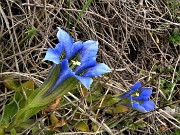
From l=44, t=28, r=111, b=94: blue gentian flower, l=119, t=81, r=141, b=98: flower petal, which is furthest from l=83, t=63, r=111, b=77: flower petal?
l=119, t=81, r=141, b=98: flower petal

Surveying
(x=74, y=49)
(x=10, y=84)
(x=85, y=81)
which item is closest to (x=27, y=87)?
(x=10, y=84)

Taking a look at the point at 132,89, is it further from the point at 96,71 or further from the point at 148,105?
the point at 96,71

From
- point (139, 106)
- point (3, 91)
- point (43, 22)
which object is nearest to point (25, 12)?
point (43, 22)

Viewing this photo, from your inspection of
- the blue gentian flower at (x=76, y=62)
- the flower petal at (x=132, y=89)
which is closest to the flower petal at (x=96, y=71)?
the blue gentian flower at (x=76, y=62)

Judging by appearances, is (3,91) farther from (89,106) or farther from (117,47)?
(117,47)

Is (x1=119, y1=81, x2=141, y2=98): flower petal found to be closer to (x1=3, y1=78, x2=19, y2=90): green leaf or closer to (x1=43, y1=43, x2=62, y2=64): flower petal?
(x1=3, y1=78, x2=19, y2=90): green leaf

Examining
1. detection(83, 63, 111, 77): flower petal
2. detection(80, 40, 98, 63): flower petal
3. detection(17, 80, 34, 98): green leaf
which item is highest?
detection(80, 40, 98, 63): flower petal
